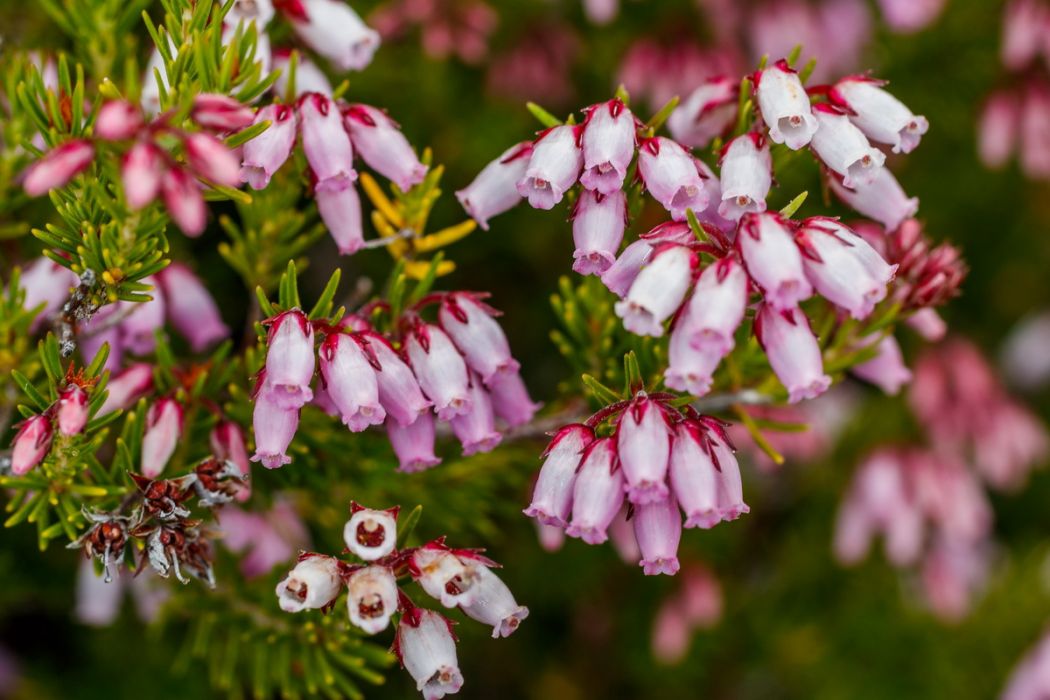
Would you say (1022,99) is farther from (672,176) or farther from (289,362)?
(289,362)

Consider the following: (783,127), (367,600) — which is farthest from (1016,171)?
(367,600)

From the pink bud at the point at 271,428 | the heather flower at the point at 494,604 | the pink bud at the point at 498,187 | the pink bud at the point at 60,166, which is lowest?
the heather flower at the point at 494,604

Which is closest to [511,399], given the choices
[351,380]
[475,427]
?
[475,427]

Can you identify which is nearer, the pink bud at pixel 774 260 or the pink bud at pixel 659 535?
the pink bud at pixel 774 260

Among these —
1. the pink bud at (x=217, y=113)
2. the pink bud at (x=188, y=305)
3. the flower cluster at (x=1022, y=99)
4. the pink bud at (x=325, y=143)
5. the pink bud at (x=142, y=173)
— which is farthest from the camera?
the flower cluster at (x=1022, y=99)

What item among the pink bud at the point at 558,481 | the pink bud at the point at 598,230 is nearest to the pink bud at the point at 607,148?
the pink bud at the point at 598,230

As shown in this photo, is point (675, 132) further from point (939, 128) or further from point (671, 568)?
point (939, 128)

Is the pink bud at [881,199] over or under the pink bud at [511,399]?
over

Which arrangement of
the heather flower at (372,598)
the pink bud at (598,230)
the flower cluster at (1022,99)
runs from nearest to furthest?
the heather flower at (372,598) < the pink bud at (598,230) < the flower cluster at (1022,99)

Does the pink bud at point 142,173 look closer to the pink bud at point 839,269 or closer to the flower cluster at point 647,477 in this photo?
the flower cluster at point 647,477
